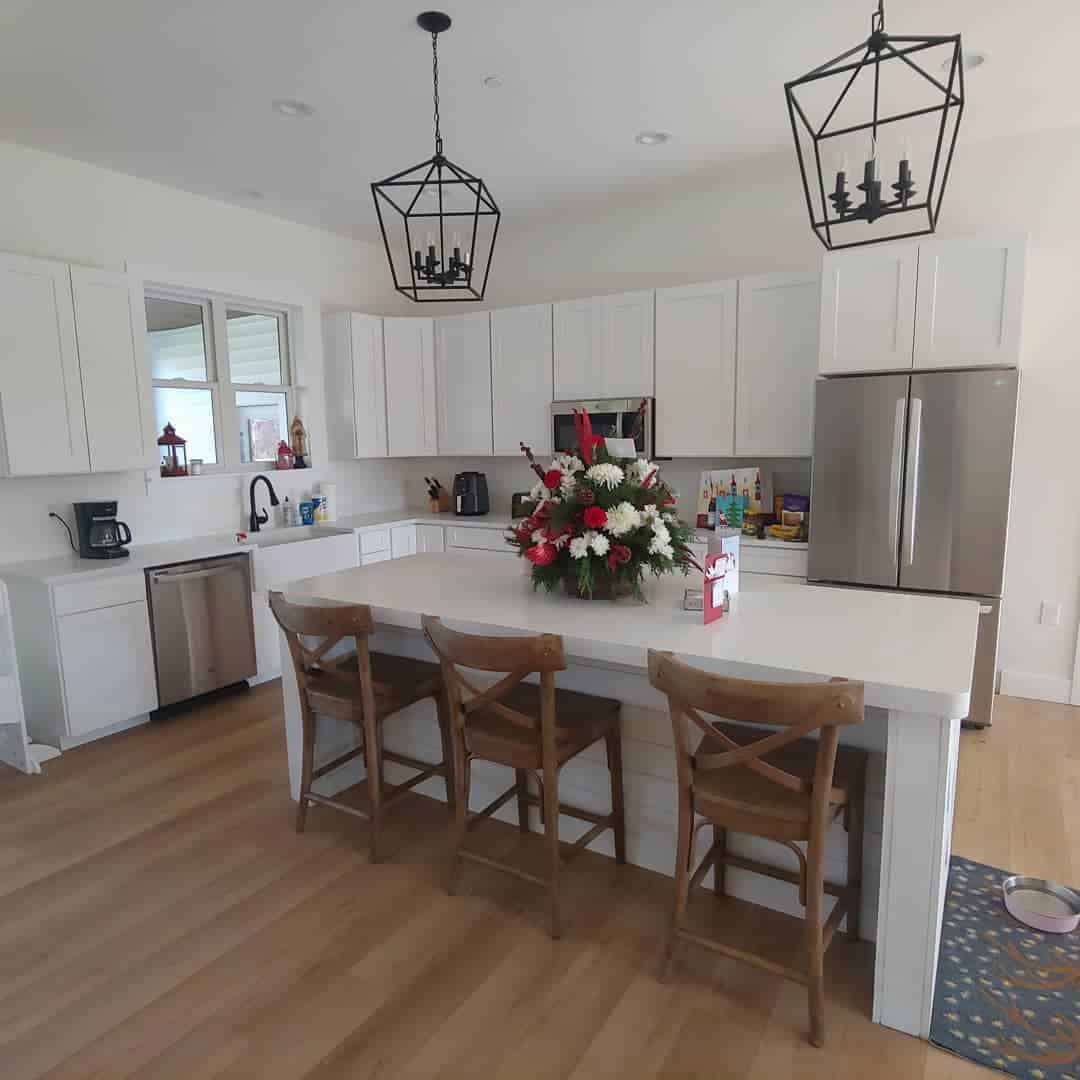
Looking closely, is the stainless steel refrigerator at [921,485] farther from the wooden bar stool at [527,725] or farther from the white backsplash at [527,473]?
the wooden bar stool at [527,725]

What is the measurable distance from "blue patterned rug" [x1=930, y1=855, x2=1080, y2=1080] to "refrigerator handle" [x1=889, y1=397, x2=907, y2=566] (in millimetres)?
1702

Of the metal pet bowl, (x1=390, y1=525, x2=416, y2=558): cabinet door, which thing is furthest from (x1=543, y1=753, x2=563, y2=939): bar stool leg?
(x1=390, y1=525, x2=416, y2=558): cabinet door

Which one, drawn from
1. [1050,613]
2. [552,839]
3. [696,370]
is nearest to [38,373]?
[552,839]

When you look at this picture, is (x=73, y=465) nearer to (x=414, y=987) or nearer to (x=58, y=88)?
(x=58, y=88)

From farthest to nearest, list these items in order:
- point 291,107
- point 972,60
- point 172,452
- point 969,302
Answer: point 172,452, point 969,302, point 291,107, point 972,60

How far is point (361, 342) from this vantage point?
514cm

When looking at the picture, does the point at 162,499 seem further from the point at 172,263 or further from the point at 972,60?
the point at 972,60

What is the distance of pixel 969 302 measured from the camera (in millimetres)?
3354

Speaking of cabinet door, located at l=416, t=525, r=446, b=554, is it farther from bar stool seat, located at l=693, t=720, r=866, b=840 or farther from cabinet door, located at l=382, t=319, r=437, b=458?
bar stool seat, located at l=693, t=720, r=866, b=840

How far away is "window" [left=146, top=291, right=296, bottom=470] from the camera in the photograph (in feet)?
14.4

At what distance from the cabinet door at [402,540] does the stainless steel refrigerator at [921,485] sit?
9.27ft

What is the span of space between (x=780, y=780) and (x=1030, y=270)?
3424 millimetres

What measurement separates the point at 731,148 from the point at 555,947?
149 inches

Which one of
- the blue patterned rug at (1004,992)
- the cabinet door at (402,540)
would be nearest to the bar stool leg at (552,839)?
the blue patterned rug at (1004,992)
